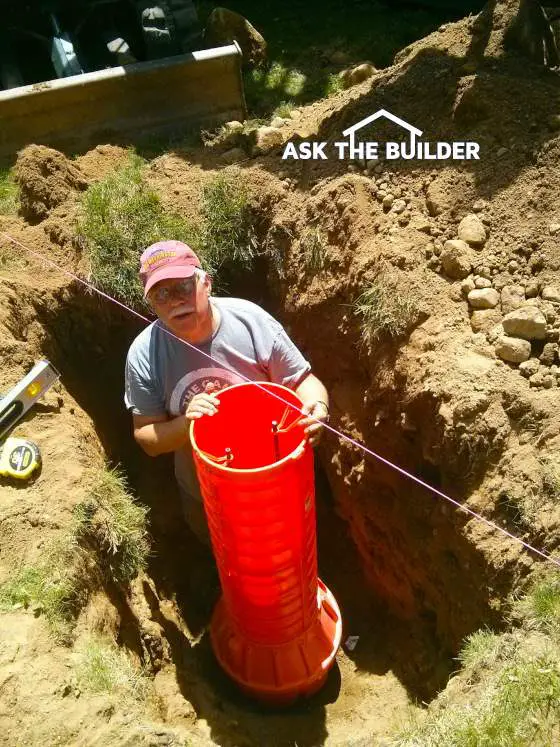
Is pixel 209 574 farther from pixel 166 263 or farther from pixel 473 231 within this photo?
pixel 473 231

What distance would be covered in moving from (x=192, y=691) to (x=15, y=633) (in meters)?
1.10

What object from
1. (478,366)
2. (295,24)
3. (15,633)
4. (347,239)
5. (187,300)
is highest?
(295,24)

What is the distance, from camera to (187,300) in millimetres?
2617

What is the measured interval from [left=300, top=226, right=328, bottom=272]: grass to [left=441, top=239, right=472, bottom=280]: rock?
640 millimetres

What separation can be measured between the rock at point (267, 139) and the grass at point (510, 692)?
2950mm

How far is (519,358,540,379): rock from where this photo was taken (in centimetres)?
286

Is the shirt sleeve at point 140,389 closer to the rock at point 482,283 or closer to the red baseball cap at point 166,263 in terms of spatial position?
the red baseball cap at point 166,263

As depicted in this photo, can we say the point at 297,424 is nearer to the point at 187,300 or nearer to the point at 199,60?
the point at 187,300

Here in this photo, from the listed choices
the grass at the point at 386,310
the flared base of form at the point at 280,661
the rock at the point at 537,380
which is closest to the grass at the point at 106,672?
the flared base of form at the point at 280,661

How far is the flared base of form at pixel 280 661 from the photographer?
3107 mm

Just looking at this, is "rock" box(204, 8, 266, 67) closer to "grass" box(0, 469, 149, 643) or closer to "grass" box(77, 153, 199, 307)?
"grass" box(77, 153, 199, 307)

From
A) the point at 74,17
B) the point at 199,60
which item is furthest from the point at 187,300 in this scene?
the point at 74,17

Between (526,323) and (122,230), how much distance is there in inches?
83.3

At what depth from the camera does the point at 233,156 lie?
14.0 feet
